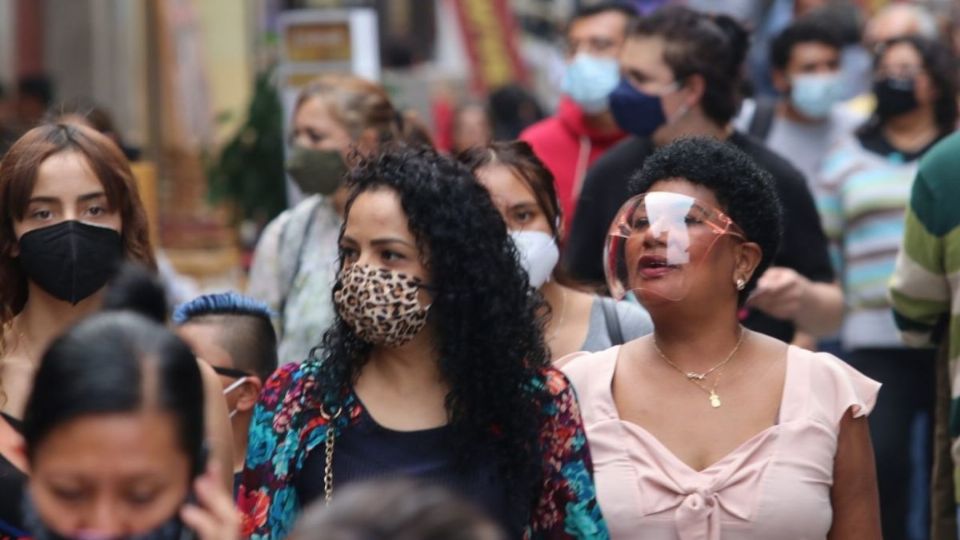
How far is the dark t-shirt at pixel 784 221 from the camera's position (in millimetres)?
6676

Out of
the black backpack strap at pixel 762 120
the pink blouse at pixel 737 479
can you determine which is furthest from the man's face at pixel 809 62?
the pink blouse at pixel 737 479

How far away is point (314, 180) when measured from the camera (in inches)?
293

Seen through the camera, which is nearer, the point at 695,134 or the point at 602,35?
the point at 695,134

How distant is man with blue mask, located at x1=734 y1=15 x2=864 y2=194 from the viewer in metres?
8.98

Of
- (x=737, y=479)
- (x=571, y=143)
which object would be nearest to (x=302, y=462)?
(x=737, y=479)

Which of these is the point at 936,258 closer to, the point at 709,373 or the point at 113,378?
the point at 709,373

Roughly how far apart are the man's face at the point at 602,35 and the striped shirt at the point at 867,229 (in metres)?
1.06

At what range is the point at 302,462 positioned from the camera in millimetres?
4406

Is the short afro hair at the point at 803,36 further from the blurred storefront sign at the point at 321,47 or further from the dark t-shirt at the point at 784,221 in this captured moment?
the dark t-shirt at the point at 784,221

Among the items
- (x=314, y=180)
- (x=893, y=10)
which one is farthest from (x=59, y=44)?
(x=314, y=180)

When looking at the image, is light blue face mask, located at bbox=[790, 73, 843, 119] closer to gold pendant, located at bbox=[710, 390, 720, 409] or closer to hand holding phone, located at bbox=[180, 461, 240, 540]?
gold pendant, located at bbox=[710, 390, 720, 409]

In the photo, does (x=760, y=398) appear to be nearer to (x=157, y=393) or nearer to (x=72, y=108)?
(x=157, y=393)

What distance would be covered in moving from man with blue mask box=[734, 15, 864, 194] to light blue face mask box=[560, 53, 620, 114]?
901 mm

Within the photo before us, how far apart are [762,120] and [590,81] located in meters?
1.12
